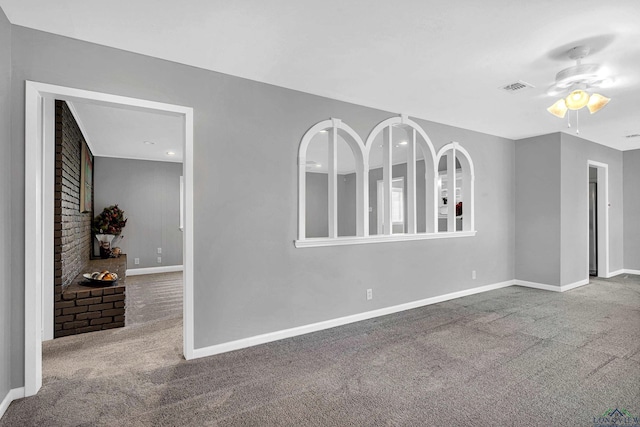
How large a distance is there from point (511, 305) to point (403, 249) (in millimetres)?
1581

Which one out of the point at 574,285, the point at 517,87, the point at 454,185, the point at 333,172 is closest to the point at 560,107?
the point at 517,87

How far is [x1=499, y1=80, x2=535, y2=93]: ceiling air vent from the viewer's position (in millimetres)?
3344

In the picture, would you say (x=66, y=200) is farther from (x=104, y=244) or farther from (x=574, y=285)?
(x=574, y=285)

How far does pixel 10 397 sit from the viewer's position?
223 cm

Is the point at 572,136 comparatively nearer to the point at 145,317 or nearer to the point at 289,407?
the point at 289,407

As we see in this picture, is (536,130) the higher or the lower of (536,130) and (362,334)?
the higher

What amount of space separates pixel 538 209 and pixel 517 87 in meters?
2.71

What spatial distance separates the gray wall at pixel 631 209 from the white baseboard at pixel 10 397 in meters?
9.04

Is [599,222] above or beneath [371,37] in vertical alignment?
beneath

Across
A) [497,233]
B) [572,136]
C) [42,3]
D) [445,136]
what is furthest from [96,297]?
[572,136]

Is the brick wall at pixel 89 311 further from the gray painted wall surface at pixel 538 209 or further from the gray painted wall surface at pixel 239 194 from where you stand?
the gray painted wall surface at pixel 538 209

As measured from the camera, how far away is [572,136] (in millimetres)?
5480

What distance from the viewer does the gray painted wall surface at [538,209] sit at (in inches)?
207

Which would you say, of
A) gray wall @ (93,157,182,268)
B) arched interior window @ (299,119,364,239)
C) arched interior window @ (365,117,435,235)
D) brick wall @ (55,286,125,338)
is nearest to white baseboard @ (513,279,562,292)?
arched interior window @ (365,117,435,235)
